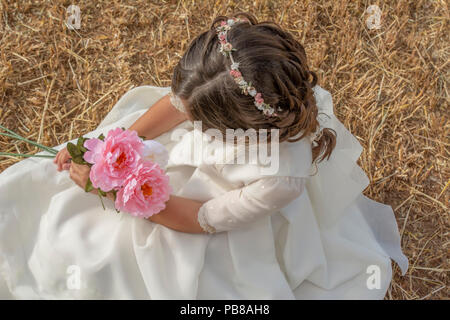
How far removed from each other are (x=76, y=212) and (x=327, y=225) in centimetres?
89

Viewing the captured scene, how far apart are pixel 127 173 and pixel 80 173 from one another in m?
0.30

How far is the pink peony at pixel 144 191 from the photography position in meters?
1.06

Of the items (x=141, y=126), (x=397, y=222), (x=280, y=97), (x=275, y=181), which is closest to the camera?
(x=280, y=97)

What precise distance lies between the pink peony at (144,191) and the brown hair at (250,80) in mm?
209

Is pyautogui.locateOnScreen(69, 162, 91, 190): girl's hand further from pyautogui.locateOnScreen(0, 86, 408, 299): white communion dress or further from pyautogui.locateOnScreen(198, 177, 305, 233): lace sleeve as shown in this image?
pyautogui.locateOnScreen(198, 177, 305, 233): lace sleeve

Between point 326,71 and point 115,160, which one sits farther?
point 326,71

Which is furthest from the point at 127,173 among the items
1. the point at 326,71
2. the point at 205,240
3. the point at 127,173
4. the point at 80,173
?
the point at 326,71

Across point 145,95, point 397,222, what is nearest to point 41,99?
point 145,95

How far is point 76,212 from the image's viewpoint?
4.58 ft

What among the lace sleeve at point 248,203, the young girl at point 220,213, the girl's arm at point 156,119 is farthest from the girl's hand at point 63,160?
the lace sleeve at point 248,203

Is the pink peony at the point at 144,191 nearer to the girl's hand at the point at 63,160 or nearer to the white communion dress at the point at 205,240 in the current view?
the white communion dress at the point at 205,240

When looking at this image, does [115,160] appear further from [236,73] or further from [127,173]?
[236,73]

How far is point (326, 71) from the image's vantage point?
2.14 m
